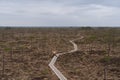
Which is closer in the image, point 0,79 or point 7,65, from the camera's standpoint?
point 0,79

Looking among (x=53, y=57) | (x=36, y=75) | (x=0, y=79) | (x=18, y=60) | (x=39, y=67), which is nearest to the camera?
(x=0, y=79)

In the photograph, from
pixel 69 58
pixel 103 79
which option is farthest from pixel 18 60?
pixel 103 79

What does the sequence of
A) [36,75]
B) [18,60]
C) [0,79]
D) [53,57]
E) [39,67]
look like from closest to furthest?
[0,79]
[36,75]
[39,67]
[18,60]
[53,57]

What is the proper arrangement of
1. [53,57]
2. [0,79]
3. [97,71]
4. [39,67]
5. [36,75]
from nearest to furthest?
[0,79]
[36,75]
[97,71]
[39,67]
[53,57]

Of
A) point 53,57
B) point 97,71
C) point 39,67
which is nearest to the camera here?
point 97,71

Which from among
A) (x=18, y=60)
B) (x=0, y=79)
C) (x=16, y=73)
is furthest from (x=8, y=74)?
(x=18, y=60)

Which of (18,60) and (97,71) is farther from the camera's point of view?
(18,60)

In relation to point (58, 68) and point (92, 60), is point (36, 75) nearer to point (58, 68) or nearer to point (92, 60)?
point (58, 68)

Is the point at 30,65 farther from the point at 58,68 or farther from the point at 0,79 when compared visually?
the point at 0,79

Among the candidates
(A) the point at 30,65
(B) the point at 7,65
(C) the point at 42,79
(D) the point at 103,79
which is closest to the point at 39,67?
(A) the point at 30,65
